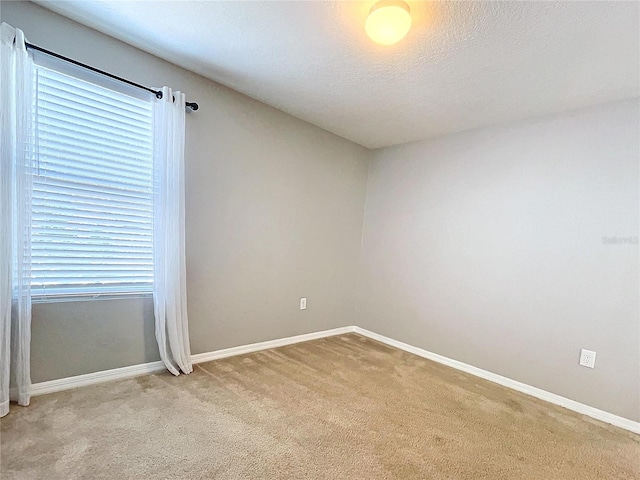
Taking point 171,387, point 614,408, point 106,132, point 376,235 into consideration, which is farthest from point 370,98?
point 614,408

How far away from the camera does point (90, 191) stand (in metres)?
2.07

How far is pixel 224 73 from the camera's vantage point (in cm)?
242

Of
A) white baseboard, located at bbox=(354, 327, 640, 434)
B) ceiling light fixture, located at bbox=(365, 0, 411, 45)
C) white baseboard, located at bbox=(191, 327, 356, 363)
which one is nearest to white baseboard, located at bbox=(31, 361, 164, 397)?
white baseboard, located at bbox=(191, 327, 356, 363)

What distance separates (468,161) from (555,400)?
2.05m

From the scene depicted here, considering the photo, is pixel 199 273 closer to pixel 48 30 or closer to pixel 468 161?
pixel 48 30

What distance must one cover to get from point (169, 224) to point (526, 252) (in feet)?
9.00

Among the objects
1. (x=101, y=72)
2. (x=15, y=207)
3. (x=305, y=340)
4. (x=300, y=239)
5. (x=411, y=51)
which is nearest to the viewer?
(x=15, y=207)

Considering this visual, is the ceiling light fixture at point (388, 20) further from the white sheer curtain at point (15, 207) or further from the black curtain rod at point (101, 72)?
the white sheer curtain at point (15, 207)

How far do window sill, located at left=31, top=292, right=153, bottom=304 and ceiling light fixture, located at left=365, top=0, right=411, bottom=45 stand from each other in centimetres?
218

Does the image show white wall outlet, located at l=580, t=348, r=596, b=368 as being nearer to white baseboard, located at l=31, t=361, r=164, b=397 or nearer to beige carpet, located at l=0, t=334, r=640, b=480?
beige carpet, located at l=0, t=334, r=640, b=480

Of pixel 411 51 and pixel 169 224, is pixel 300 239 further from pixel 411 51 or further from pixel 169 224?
pixel 411 51

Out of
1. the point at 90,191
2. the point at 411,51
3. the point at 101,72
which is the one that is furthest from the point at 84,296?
the point at 411,51

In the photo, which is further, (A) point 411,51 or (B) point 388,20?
(A) point 411,51

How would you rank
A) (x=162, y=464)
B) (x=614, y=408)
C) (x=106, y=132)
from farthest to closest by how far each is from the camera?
1. (x=614, y=408)
2. (x=106, y=132)
3. (x=162, y=464)
